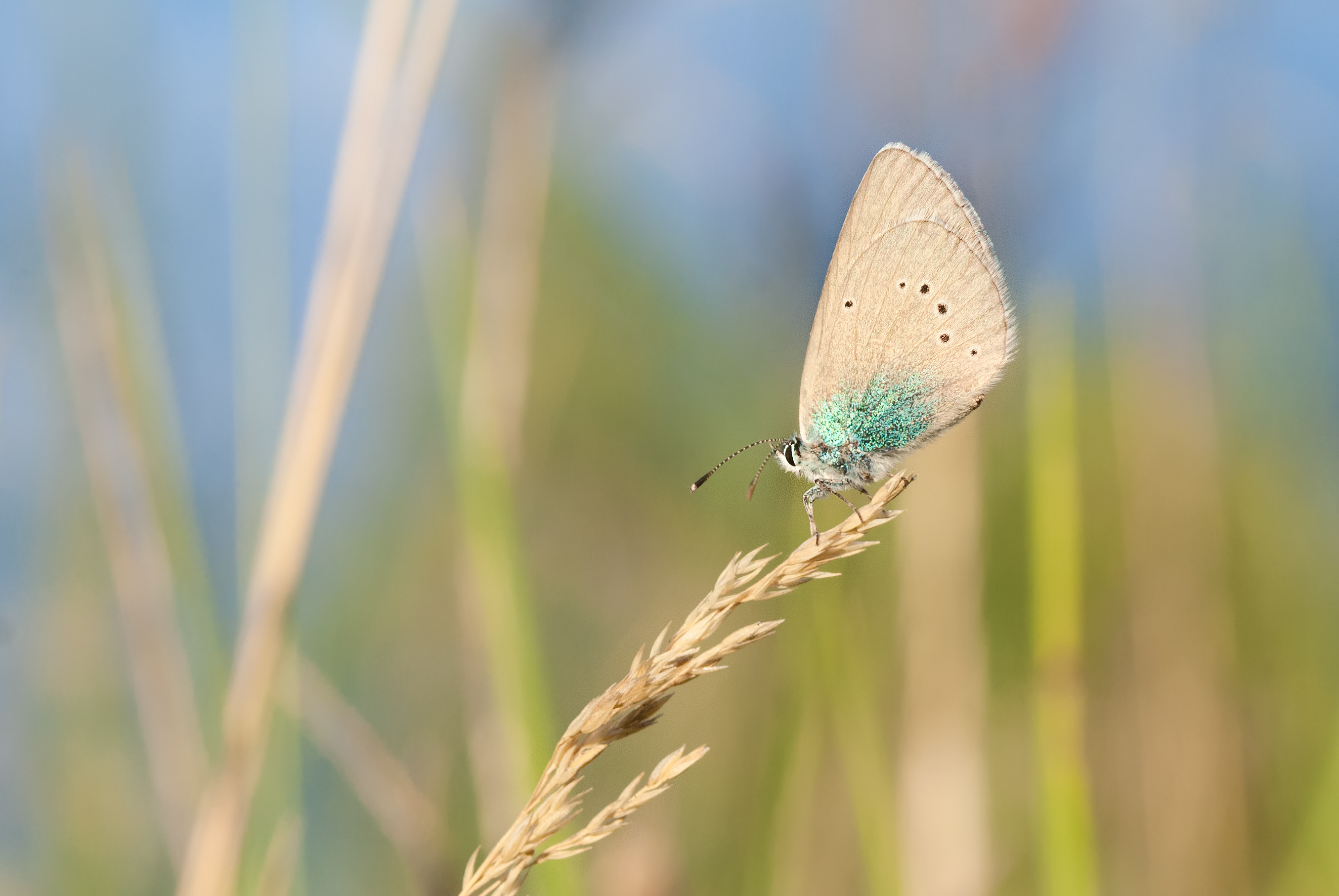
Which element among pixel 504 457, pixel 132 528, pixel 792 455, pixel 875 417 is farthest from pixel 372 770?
pixel 875 417

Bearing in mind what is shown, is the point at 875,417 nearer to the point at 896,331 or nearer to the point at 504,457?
the point at 896,331

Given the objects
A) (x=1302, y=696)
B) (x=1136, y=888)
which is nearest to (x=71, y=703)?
(x=1136, y=888)

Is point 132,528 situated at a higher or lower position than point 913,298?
higher

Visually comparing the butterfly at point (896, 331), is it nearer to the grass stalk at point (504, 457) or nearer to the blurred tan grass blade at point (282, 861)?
the grass stalk at point (504, 457)

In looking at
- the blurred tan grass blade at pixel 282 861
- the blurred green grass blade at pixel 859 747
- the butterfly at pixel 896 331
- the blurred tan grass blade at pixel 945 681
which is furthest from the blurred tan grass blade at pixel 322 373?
the blurred tan grass blade at pixel 945 681

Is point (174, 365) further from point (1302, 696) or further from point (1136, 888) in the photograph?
point (1302, 696)

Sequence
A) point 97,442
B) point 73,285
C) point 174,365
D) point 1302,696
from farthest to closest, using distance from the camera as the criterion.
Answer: point 1302,696
point 174,365
point 73,285
point 97,442

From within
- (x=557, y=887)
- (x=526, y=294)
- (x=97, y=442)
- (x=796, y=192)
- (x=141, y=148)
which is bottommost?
(x=557, y=887)

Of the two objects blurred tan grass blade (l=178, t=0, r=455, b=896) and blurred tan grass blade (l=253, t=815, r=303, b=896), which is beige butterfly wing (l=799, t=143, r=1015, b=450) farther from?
blurred tan grass blade (l=253, t=815, r=303, b=896)
